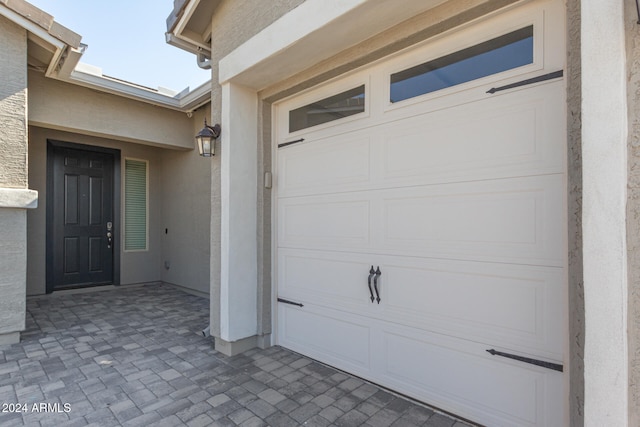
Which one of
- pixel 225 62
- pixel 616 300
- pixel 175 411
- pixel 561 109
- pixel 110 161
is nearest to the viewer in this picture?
pixel 616 300

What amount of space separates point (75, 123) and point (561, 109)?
6494 mm

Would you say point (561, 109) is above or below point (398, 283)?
above

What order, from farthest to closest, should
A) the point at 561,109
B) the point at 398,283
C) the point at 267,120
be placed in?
1. the point at 267,120
2. the point at 398,283
3. the point at 561,109

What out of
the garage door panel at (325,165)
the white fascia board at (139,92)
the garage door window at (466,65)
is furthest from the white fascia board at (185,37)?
the garage door window at (466,65)

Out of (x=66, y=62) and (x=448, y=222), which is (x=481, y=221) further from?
(x=66, y=62)

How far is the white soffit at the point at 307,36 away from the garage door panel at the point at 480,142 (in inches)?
31.3

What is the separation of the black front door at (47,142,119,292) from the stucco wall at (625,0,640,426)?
8015 millimetres

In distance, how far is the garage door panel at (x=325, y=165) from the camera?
122 inches

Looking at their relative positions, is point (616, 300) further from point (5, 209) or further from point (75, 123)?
point (75, 123)

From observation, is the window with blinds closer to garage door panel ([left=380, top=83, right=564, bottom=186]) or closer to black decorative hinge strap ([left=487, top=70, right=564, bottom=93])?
garage door panel ([left=380, top=83, right=564, bottom=186])

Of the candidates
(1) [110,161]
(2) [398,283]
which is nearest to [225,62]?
(2) [398,283]

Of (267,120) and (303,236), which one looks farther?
(267,120)

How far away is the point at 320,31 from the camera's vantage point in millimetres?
2689

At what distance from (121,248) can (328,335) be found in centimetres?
579
